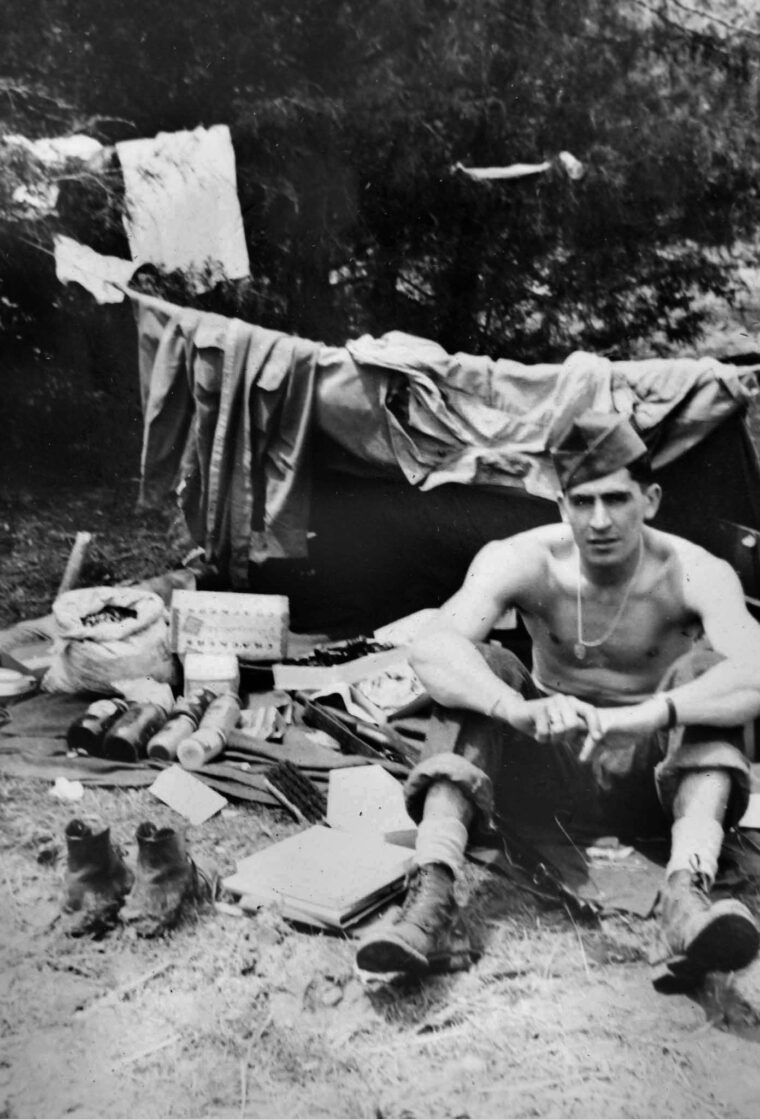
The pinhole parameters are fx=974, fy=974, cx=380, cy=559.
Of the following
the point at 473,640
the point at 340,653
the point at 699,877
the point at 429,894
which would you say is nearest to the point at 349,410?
the point at 340,653

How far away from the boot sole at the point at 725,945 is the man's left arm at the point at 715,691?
48 centimetres

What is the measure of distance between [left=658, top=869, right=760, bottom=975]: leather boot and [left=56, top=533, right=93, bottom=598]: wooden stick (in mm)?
3556

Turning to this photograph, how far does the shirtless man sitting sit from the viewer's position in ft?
7.63

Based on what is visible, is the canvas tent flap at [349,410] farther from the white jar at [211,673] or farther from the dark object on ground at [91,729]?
the dark object on ground at [91,729]

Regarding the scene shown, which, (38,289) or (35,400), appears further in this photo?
(35,400)

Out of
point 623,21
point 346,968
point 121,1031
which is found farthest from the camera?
point 623,21

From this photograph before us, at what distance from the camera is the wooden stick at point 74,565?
4961mm

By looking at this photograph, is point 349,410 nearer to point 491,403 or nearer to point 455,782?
point 491,403

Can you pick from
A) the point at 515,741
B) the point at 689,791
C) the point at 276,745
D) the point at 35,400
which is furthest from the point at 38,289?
the point at 689,791

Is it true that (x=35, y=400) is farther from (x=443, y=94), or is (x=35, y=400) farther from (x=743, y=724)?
(x=743, y=724)

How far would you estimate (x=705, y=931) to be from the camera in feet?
6.95

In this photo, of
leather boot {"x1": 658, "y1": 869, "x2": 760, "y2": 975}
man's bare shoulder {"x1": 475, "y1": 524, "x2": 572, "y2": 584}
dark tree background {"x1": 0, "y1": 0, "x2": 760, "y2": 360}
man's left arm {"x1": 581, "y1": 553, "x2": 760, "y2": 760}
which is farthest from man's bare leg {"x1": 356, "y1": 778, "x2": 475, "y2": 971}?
dark tree background {"x1": 0, "y1": 0, "x2": 760, "y2": 360}

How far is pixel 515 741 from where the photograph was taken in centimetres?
268

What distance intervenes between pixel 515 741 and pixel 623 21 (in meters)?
2.41
